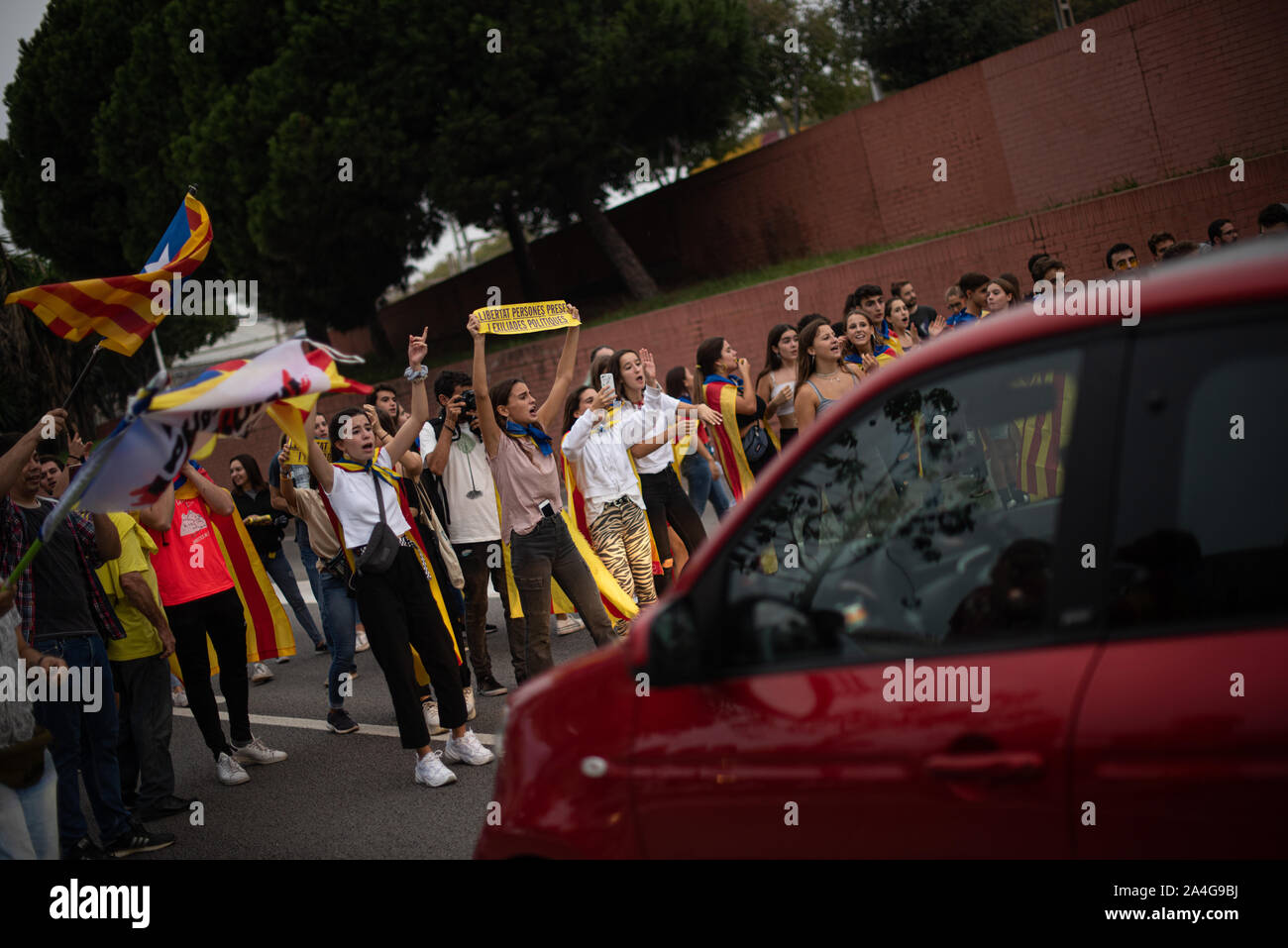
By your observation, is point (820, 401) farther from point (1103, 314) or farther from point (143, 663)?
point (1103, 314)

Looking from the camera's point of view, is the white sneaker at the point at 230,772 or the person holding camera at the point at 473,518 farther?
the person holding camera at the point at 473,518

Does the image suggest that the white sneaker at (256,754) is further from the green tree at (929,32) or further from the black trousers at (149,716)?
the green tree at (929,32)

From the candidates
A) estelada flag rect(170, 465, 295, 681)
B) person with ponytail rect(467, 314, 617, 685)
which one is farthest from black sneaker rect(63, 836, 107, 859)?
estelada flag rect(170, 465, 295, 681)

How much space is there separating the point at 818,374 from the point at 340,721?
3827 mm

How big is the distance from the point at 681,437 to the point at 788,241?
17509 millimetres

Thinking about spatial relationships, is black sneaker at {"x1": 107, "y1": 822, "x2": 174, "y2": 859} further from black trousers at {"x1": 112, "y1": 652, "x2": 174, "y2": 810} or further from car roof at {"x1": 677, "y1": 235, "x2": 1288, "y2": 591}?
car roof at {"x1": 677, "y1": 235, "x2": 1288, "y2": 591}

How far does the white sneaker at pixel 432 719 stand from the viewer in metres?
7.07

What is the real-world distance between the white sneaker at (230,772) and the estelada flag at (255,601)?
4.10ft

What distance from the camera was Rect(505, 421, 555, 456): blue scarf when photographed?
680 cm

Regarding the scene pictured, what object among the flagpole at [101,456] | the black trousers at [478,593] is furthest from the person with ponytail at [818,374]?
the flagpole at [101,456]

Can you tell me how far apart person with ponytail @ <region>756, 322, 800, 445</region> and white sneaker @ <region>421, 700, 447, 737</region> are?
3230 mm

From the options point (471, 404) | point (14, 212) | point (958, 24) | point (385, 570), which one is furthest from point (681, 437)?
point (14, 212)

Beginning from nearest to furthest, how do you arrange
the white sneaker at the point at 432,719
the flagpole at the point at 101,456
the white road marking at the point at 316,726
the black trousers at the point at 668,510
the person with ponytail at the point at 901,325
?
the flagpole at the point at 101,456
the white road marking at the point at 316,726
the white sneaker at the point at 432,719
the black trousers at the point at 668,510
the person with ponytail at the point at 901,325
